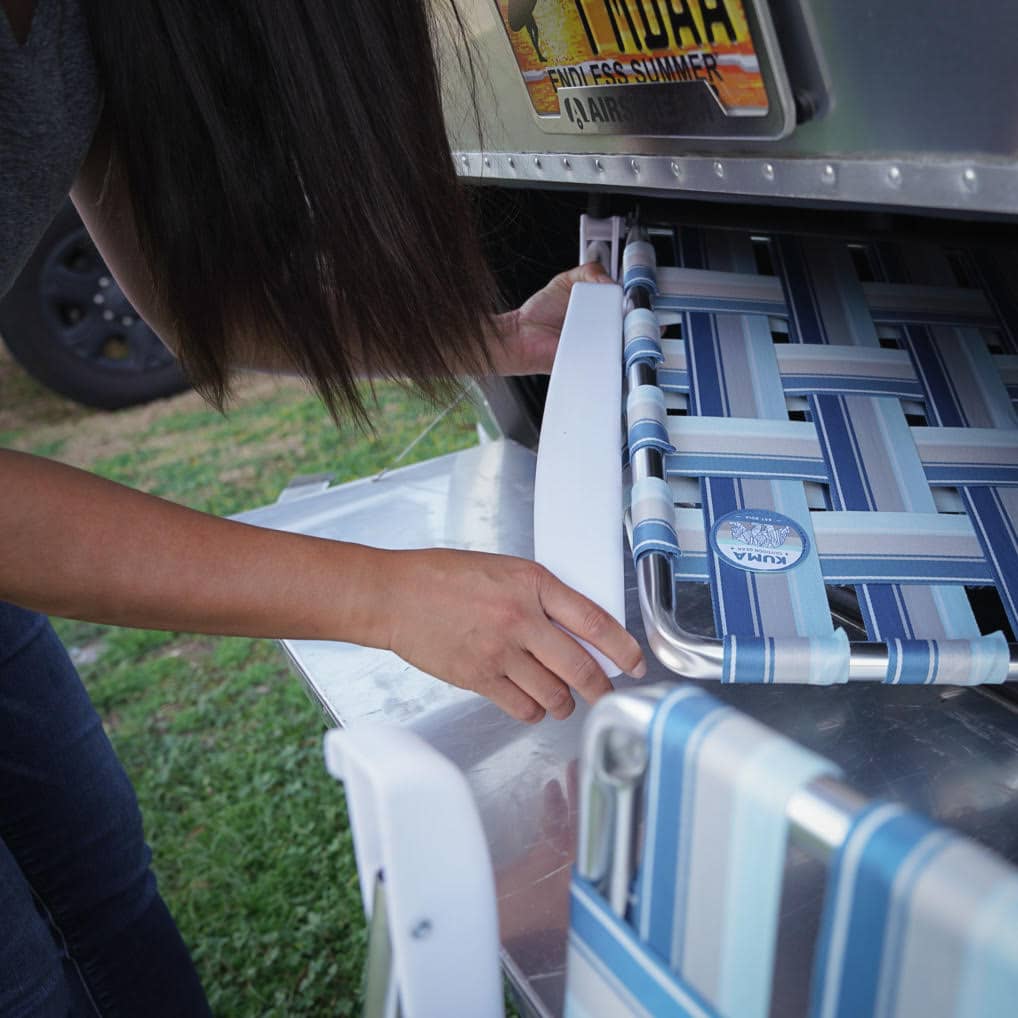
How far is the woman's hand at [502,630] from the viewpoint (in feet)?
2.43

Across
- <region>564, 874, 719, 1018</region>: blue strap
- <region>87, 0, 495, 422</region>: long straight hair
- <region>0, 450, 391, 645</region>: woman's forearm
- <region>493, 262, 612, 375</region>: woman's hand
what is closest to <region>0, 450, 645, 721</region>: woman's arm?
<region>0, 450, 391, 645</region>: woman's forearm

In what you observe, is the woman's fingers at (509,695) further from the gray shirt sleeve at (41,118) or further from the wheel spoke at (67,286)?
the wheel spoke at (67,286)

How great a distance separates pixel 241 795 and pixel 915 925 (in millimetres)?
2052

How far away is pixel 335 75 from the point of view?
0.85 m

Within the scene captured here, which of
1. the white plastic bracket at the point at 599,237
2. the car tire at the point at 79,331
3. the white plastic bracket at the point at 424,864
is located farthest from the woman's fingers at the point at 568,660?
the car tire at the point at 79,331

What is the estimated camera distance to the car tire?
442 centimetres

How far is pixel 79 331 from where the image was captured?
4586 mm

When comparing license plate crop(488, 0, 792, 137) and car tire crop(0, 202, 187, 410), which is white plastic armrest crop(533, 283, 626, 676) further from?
car tire crop(0, 202, 187, 410)

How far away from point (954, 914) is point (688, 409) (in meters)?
0.72

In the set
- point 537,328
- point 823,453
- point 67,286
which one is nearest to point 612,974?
point 823,453

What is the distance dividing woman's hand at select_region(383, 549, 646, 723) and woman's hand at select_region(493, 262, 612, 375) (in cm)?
57

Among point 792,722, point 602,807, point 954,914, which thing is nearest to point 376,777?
point 602,807

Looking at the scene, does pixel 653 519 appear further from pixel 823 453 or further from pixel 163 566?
pixel 163 566

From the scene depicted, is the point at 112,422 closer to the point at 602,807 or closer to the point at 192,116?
the point at 192,116
